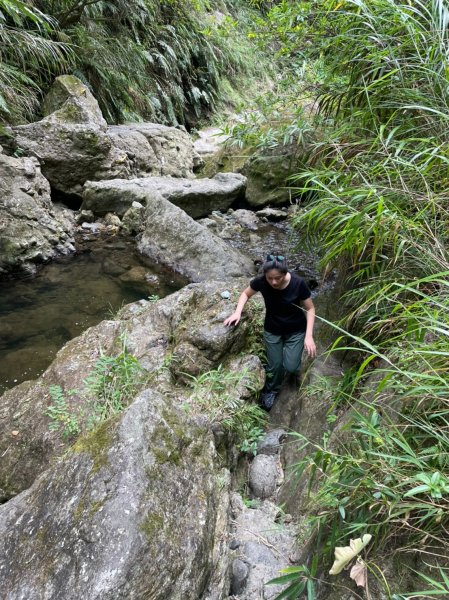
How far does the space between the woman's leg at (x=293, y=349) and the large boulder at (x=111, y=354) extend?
0.27 meters

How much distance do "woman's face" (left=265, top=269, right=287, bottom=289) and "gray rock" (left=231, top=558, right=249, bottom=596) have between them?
1.63 metres

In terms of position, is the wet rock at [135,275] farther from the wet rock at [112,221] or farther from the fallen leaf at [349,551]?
the fallen leaf at [349,551]

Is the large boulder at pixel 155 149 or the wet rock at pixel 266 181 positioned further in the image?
the large boulder at pixel 155 149

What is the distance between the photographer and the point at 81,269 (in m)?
6.02

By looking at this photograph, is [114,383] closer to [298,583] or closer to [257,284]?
[257,284]

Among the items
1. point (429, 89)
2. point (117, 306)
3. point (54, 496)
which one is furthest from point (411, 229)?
point (117, 306)

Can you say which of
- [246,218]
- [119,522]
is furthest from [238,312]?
[246,218]

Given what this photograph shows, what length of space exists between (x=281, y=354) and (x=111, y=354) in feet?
4.46

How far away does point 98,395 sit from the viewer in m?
2.68

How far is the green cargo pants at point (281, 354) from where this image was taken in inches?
119

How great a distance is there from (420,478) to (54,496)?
134 centimetres

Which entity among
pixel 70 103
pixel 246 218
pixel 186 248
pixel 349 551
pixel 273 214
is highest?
pixel 70 103

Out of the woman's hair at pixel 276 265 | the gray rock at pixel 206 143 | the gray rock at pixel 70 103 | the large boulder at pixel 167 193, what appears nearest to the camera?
the woman's hair at pixel 276 265

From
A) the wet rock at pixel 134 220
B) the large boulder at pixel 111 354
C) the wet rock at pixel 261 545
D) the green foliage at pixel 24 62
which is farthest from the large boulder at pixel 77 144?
the wet rock at pixel 261 545
